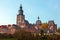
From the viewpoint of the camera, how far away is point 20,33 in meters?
26.0

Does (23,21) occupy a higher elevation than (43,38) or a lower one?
higher

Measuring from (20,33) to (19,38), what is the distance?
36.1 inches

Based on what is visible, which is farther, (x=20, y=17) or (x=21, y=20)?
(x=21, y=20)

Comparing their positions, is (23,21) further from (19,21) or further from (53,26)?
(53,26)

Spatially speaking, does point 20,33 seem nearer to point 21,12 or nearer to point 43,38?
point 43,38

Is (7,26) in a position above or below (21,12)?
below

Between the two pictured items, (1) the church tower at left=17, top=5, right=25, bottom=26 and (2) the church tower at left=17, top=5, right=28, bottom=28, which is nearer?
(2) the church tower at left=17, top=5, right=28, bottom=28

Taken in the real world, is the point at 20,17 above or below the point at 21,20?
above

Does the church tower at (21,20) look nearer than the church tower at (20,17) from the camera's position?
Yes

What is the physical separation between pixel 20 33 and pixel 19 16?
116 meters

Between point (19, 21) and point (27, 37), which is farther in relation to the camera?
point (19, 21)

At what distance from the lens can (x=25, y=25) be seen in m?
137

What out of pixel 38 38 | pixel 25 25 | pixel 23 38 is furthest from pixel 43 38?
pixel 25 25

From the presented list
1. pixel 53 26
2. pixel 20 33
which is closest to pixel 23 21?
pixel 53 26
